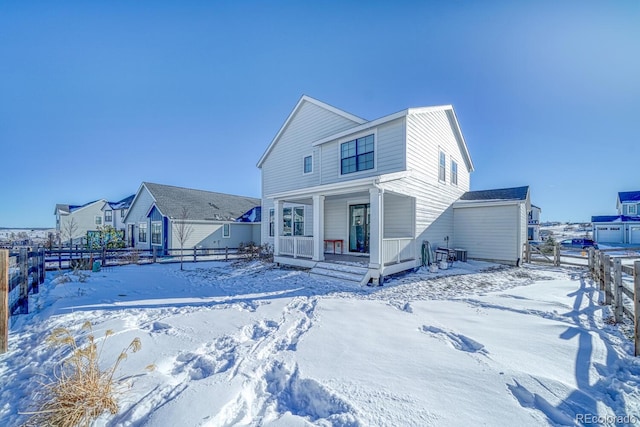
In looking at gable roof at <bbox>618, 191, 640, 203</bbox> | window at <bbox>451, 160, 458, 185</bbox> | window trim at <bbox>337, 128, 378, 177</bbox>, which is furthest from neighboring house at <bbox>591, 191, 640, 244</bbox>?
window trim at <bbox>337, 128, 378, 177</bbox>

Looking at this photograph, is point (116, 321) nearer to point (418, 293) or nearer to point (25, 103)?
point (418, 293)

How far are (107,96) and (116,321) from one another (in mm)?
14182

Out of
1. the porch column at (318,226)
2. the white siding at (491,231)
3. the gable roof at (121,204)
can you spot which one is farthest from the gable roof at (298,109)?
the gable roof at (121,204)

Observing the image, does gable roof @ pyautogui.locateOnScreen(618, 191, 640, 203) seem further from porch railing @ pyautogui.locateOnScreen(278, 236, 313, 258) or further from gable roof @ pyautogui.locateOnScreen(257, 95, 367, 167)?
porch railing @ pyautogui.locateOnScreen(278, 236, 313, 258)

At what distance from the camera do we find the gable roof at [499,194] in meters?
12.9

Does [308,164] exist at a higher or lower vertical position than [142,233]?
higher

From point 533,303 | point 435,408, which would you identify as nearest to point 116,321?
point 435,408

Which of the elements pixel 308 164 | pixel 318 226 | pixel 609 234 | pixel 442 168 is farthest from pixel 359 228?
pixel 609 234

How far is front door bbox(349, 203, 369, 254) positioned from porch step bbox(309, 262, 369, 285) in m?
2.96

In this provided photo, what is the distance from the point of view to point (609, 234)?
31156 mm

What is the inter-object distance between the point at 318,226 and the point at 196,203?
16.1 metres

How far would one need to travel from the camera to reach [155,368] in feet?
9.81

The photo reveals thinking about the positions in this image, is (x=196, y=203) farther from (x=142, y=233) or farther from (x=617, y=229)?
(x=617, y=229)

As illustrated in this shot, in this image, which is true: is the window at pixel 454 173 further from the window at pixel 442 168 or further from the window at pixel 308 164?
the window at pixel 308 164
